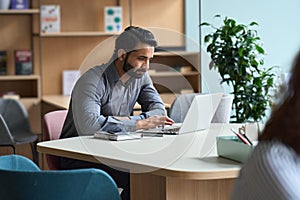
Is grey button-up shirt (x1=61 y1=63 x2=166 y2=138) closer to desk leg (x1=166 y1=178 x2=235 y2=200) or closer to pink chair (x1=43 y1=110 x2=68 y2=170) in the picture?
pink chair (x1=43 y1=110 x2=68 y2=170)

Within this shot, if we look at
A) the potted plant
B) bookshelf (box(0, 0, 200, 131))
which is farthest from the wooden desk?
bookshelf (box(0, 0, 200, 131))

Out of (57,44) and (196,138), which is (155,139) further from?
(57,44)

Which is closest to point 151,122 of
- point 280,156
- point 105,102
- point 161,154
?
point 105,102

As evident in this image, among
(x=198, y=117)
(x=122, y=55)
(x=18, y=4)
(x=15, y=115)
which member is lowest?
(x=15, y=115)

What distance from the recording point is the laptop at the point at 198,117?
→ 303cm

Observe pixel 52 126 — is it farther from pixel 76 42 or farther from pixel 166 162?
pixel 76 42

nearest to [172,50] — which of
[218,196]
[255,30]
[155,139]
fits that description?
[255,30]

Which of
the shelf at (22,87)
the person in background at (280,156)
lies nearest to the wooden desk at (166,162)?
the person in background at (280,156)

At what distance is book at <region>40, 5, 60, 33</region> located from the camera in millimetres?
6047

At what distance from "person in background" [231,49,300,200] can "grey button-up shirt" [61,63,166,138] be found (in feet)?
6.22

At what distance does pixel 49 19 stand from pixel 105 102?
2.83 meters

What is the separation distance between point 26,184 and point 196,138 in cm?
112

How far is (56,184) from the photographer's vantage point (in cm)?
214

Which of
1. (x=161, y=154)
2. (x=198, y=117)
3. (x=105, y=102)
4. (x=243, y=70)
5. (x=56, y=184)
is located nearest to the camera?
(x=56, y=184)
